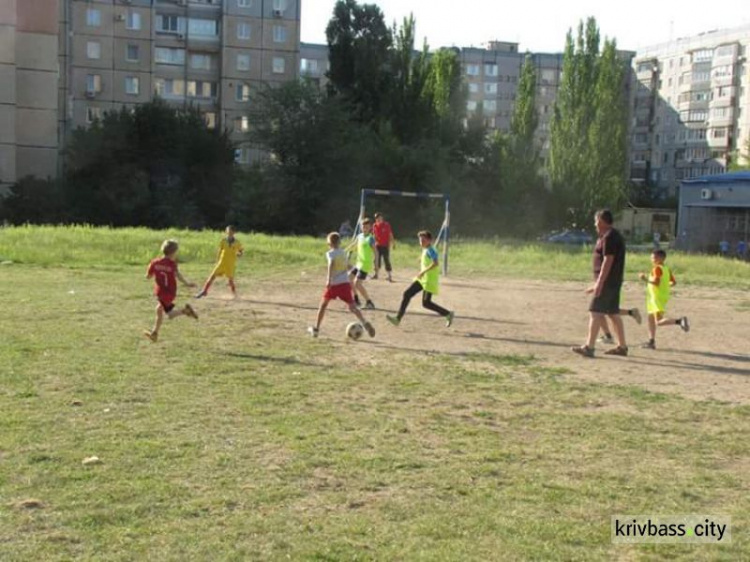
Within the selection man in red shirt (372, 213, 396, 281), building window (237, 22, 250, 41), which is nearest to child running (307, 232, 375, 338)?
man in red shirt (372, 213, 396, 281)

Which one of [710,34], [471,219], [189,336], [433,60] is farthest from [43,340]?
[710,34]

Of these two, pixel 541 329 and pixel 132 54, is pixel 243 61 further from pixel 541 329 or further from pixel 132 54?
pixel 541 329

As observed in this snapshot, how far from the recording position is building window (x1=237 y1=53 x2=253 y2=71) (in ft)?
218

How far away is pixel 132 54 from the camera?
63.4 m

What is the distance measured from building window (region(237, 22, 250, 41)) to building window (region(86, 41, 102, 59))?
32.8 feet

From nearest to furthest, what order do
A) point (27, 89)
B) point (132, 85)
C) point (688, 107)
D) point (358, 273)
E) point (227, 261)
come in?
1. point (358, 273)
2. point (227, 261)
3. point (27, 89)
4. point (132, 85)
5. point (688, 107)

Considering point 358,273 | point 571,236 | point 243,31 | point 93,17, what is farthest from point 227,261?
point 243,31

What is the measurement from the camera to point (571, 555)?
4758 millimetres

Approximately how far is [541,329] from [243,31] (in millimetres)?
56652

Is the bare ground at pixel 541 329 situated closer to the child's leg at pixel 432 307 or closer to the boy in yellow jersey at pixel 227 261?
the child's leg at pixel 432 307

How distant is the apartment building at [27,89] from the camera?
159 feet

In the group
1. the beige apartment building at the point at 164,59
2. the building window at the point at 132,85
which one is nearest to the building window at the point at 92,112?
the beige apartment building at the point at 164,59

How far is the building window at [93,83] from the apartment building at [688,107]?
1983 inches

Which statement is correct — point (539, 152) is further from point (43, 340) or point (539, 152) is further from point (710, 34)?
point (43, 340)
